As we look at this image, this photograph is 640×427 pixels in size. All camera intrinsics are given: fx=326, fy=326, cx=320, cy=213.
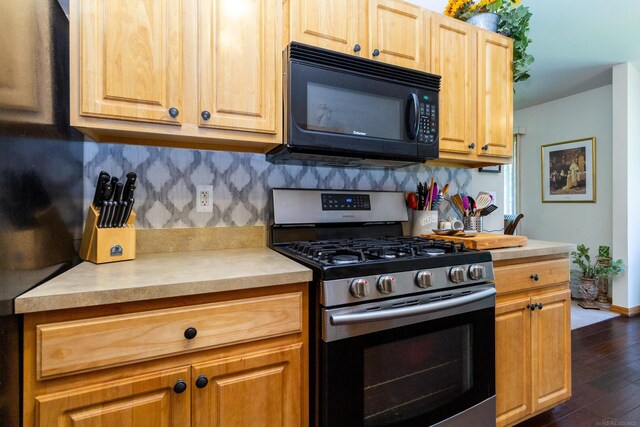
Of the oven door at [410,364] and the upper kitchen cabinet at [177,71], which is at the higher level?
the upper kitchen cabinet at [177,71]

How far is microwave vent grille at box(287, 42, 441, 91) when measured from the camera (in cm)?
134

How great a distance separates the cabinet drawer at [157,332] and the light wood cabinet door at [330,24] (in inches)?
43.5

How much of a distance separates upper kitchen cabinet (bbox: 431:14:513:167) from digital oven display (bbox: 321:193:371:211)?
48 centimetres

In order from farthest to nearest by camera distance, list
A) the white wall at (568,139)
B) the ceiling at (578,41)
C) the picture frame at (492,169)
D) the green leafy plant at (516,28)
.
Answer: the white wall at (568,139) → the ceiling at (578,41) → the picture frame at (492,169) → the green leafy plant at (516,28)

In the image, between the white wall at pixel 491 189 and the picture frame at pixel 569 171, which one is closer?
the white wall at pixel 491 189

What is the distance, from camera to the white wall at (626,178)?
343 centimetres

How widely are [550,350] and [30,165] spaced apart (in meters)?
2.27

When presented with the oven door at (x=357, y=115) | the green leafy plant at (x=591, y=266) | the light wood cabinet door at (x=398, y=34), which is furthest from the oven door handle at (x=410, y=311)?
the green leafy plant at (x=591, y=266)

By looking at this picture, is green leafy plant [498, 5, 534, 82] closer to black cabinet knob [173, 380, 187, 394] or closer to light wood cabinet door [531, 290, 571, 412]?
light wood cabinet door [531, 290, 571, 412]

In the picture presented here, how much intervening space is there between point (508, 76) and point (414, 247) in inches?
52.8

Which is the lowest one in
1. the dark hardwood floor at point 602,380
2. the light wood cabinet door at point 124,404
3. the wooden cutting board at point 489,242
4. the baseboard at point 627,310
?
the dark hardwood floor at point 602,380

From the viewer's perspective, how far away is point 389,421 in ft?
3.86

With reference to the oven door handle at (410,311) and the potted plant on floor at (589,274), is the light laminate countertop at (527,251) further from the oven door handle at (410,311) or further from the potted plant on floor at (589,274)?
the potted plant on floor at (589,274)

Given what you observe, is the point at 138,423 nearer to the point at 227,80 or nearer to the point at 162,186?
the point at 162,186
